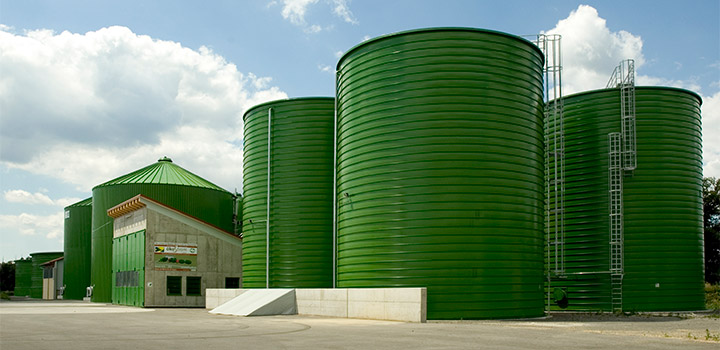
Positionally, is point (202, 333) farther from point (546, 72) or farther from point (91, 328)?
point (546, 72)

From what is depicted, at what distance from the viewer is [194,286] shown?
38094 mm

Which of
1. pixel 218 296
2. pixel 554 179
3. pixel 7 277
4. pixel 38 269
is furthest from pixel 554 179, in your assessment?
pixel 7 277

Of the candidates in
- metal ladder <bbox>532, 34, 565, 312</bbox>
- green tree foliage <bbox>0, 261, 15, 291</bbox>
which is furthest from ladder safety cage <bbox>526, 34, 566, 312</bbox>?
green tree foliage <bbox>0, 261, 15, 291</bbox>

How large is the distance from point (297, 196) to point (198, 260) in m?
10.2

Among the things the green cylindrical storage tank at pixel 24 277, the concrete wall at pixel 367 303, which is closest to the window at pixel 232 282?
the concrete wall at pixel 367 303

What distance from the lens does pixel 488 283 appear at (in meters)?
22.1

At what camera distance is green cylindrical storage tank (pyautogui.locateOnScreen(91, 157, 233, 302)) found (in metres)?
46.0

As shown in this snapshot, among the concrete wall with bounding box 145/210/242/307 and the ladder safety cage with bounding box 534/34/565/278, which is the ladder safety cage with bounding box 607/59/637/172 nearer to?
the ladder safety cage with bounding box 534/34/565/278

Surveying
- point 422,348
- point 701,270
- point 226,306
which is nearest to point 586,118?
point 701,270

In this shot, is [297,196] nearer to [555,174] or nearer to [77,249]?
[555,174]

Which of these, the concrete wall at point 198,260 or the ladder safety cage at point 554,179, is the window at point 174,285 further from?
the ladder safety cage at point 554,179

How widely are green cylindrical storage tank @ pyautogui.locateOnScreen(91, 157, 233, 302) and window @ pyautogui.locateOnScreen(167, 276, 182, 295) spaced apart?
9432mm

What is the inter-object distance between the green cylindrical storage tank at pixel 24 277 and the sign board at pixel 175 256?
57.9m

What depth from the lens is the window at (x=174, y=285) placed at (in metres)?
37.2
